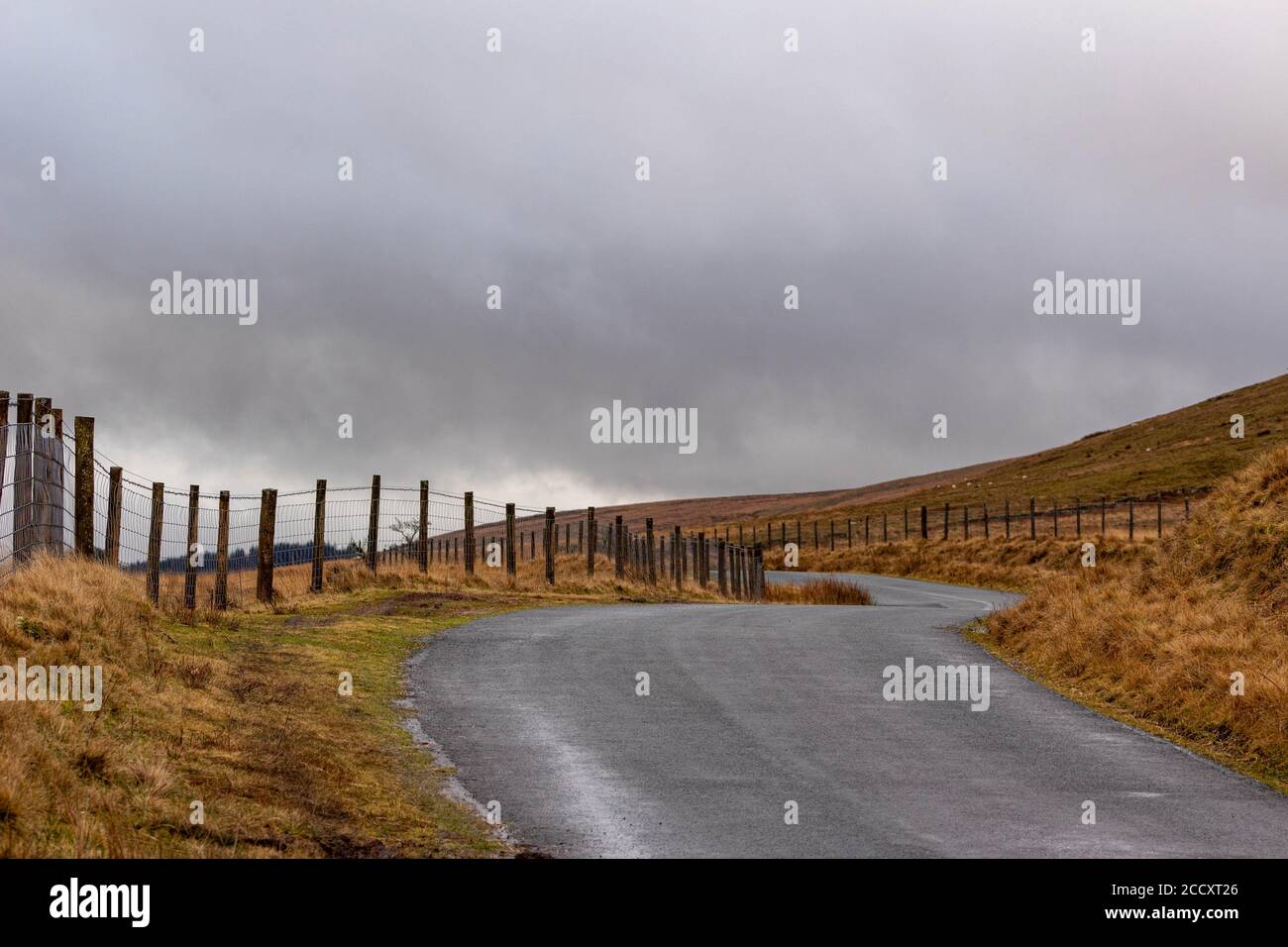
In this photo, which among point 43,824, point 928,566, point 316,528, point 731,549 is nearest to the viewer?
point 43,824

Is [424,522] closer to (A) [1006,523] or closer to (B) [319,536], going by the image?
(B) [319,536]

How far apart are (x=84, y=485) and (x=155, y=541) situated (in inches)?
137

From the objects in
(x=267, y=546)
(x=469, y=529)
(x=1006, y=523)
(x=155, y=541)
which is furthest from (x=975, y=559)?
(x=155, y=541)

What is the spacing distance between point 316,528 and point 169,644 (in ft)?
38.1

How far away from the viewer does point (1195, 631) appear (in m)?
17.9

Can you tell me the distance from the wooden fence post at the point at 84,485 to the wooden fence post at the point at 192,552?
135 inches

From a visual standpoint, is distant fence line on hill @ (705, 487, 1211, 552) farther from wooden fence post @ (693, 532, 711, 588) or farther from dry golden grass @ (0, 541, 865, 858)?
dry golden grass @ (0, 541, 865, 858)

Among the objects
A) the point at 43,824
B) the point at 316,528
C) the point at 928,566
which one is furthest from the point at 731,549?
the point at 43,824

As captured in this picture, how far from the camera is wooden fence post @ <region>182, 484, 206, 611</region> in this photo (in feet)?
73.6

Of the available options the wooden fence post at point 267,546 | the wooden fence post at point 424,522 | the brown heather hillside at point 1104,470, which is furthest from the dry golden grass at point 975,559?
the wooden fence post at point 267,546

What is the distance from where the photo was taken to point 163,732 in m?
11.1

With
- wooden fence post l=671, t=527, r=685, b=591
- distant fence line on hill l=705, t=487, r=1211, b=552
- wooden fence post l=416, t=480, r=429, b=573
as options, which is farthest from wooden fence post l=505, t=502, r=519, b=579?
distant fence line on hill l=705, t=487, r=1211, b=552

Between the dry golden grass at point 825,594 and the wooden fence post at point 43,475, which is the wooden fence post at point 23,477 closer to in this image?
the wooden fence post at point 43,475
